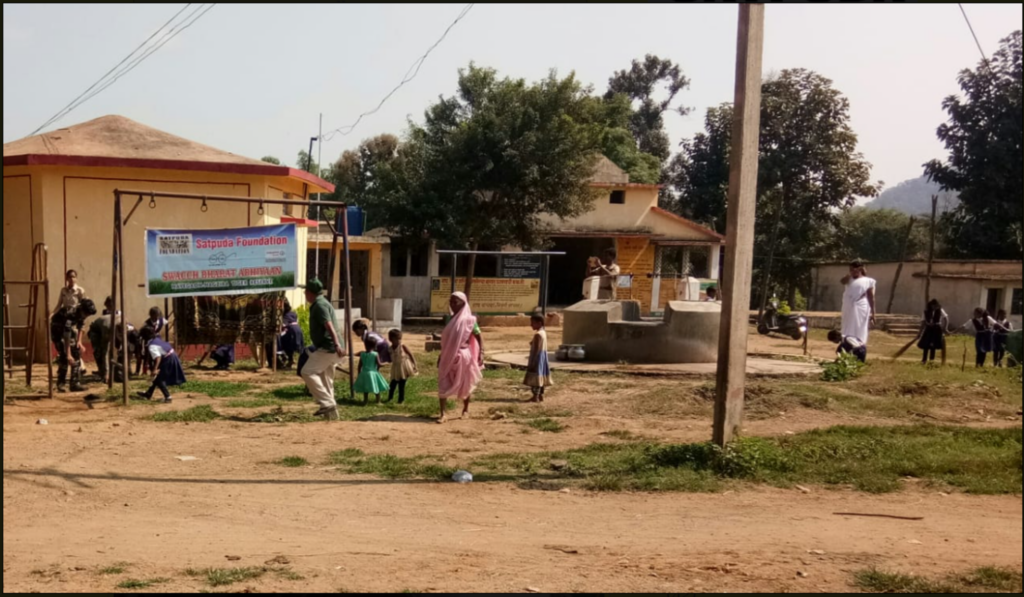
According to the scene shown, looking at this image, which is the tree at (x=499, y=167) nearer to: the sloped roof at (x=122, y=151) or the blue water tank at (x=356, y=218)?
→ the blue water tank at (x=356, y=218)

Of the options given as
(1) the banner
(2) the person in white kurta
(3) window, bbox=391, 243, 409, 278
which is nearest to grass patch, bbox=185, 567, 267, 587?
(1) the banner

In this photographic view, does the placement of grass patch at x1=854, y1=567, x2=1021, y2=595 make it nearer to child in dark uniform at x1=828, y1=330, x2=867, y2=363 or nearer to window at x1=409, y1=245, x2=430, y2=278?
child in dark uniform at x1=828, y1=330, x2=867, y2=363

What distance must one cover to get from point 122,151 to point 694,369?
11.1 m

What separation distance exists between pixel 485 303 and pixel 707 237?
11.0 meters

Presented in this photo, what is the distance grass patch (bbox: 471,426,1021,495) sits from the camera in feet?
24.1

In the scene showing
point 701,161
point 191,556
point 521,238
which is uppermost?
point 701,161

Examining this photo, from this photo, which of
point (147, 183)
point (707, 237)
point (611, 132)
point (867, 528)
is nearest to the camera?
point (867, 528)

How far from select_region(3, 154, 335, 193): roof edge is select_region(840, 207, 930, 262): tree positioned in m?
37.2

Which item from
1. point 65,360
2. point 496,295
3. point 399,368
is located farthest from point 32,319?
point 496,295

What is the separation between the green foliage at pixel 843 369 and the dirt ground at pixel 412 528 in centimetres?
427

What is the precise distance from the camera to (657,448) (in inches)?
326

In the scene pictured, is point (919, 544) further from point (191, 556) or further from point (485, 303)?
point (485, 303)

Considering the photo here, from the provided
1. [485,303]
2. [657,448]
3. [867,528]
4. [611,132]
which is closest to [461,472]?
[657,448]

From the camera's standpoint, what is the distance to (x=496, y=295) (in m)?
28.3
